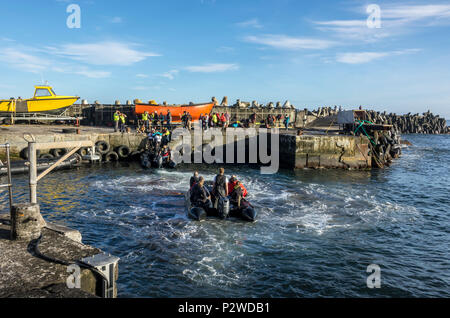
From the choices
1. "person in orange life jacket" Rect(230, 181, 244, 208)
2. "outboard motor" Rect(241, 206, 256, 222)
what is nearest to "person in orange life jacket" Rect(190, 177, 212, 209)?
"person in orange life jacket" Rect(230, 181, 244, 208)

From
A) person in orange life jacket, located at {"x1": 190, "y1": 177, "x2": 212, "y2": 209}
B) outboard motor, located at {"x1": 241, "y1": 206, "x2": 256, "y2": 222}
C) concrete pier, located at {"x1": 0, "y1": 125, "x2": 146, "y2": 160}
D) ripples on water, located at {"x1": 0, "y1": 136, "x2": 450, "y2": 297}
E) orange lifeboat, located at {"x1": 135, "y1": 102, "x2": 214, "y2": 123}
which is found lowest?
ripples on water, located at {"x1": 0, "y1": 136, "x2": 450, "y2": 297}

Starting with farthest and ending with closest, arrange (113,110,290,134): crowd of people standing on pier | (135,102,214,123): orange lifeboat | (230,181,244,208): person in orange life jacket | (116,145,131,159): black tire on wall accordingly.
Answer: (135,102,214,123): orange lifeboat
(113,110,290,134): crowd of people standing on pier
(116,145,131,159): black tire on wall
(230,181,244,208): person in orange life jacket

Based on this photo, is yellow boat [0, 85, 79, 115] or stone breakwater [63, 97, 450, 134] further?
stone breakwater [63, 97, 450, 134]

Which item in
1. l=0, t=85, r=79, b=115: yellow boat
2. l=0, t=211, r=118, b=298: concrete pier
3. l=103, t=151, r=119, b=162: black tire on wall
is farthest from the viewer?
l=0, t=85, r=79, b=115: yellow boat

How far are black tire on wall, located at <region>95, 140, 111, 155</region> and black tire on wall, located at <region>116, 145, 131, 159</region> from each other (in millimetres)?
865

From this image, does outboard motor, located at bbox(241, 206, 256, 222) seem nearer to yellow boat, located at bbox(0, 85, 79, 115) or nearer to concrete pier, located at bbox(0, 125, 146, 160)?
concrete pier, located at bbox(0, 125, 146, 160)

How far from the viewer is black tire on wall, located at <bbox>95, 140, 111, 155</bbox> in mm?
28325

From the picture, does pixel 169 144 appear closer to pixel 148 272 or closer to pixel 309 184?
pixel 309 184

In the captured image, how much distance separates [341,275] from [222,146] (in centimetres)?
2231

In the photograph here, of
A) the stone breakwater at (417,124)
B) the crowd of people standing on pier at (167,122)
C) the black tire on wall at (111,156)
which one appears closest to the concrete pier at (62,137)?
the black tire on wall at (111,156)

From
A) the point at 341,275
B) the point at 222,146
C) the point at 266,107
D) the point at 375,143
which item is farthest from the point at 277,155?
the point at 341,275

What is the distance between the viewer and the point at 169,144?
95.3 ft

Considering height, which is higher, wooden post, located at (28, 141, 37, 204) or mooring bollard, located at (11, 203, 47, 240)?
wooden post, located at (28, 141, 37, 204)

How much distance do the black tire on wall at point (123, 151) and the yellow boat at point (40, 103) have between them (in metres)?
9.98
